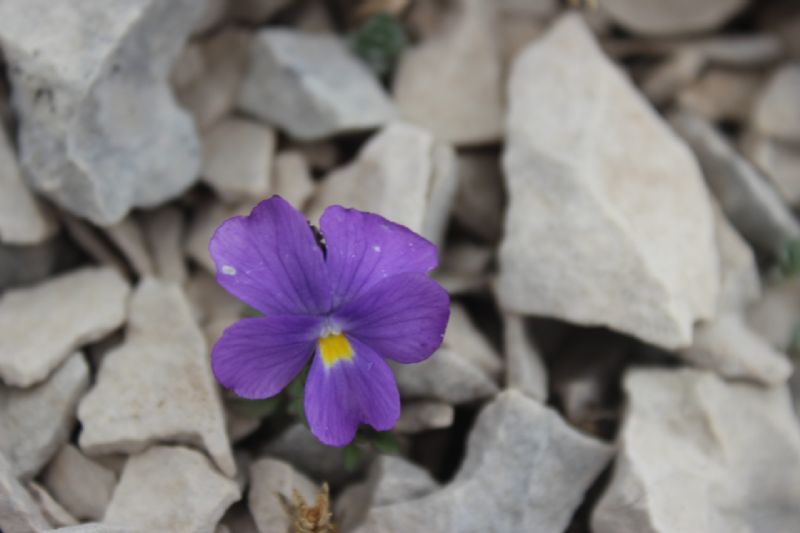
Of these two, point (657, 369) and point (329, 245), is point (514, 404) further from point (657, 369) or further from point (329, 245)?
point (329, 245)

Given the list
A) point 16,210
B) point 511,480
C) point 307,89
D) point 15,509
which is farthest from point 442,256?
point 15,509

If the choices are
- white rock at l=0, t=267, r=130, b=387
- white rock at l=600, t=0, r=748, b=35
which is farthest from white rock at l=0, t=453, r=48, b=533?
white rock at l=600, t=0, r=748, b=35

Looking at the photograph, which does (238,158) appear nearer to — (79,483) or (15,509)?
(79,483)

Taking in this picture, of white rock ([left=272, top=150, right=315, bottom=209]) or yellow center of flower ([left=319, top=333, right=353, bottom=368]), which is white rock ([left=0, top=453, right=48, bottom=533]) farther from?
white rock ([left=272, top=150, right=315, bottom=209])

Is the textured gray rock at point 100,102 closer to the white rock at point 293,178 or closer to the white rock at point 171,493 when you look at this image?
the white rock at point 293,178

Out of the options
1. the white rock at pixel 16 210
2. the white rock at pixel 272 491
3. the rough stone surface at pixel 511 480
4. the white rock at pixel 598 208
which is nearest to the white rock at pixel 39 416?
the white rock at pixel 16 210

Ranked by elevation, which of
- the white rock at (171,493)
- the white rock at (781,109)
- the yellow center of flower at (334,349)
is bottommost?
the white rock at (171,493)

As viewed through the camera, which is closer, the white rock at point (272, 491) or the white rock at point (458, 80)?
the white rock at point (272, 491)
